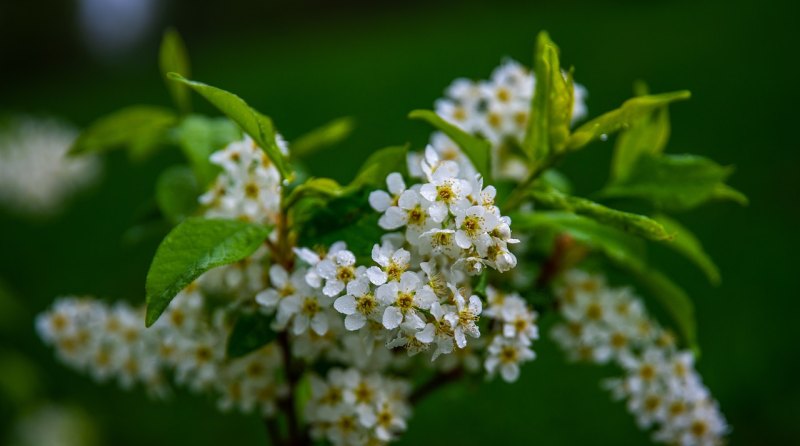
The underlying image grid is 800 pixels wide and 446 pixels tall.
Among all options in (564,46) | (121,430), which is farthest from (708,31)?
(121,430)

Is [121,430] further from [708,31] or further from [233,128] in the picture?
[708,31]

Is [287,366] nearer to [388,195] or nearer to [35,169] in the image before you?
[388,195]

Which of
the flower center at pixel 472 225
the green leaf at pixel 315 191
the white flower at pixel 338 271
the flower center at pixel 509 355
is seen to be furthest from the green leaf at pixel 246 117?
the flower center at pixel 509 355

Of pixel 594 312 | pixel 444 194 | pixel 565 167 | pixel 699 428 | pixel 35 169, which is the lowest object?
pixel 565 167

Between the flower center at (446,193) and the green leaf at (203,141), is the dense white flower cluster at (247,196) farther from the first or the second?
the flower center at (446,193)

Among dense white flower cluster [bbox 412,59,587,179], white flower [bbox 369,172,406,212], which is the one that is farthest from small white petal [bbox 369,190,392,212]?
dense white flower cluster [bbox 412,59,587,179]

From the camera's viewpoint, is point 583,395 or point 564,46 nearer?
point 583,395

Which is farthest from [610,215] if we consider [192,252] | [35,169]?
[35,169]
